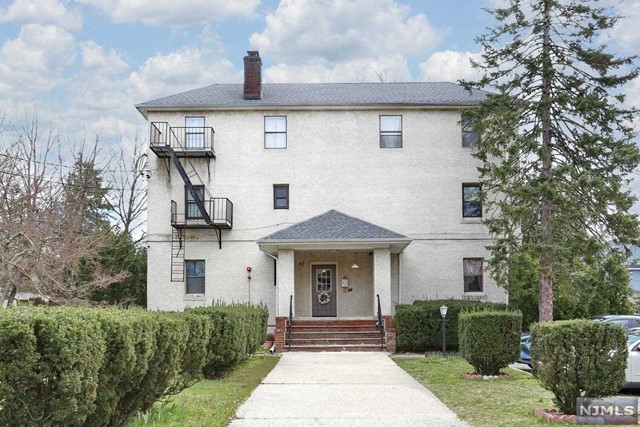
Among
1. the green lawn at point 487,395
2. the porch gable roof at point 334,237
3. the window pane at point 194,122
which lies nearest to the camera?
the green lawn at point 487,395

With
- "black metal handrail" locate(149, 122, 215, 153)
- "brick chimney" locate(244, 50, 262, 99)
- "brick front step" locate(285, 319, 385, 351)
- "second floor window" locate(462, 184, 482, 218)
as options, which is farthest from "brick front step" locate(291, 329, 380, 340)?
"brick chimney" locate(244, 50, 262, 99)

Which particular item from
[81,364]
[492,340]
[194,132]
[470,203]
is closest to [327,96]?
[194,132]

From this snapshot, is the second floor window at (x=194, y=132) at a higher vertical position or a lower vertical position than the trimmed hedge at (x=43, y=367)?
higher

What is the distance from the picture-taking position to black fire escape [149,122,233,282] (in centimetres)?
2881

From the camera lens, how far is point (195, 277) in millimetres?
29406

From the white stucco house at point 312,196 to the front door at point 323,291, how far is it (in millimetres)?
41

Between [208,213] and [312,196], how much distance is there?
4.07 metres

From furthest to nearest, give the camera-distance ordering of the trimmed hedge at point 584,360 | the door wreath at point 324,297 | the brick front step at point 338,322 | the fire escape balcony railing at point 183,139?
the door wreath at point 324,297
the fire escape balcony railing at point 183,139
the brick front step at point 338,322
the trimmed hedge at point 584,360

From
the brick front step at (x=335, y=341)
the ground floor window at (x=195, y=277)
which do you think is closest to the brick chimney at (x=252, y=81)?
the ground floor window at (x=195, y=277)

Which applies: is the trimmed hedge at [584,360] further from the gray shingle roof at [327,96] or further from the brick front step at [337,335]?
the gray shingle roof at [327,96]

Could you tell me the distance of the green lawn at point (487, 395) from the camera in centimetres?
1045

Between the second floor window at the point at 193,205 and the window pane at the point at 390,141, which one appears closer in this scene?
the second floor window at the point at 193,205

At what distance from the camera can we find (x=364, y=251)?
2822cm

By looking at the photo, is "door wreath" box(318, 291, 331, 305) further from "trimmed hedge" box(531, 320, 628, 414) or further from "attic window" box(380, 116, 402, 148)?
"trimmed hedge" box(531, 320, 628, 414)
